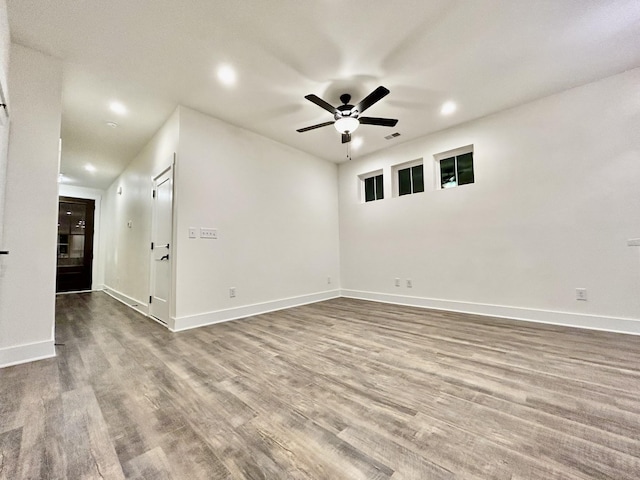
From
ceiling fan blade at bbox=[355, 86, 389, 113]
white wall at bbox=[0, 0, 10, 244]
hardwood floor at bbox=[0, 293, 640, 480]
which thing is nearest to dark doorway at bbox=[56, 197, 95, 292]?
hardwood floor at bbox=[0, 293, 640, 480]

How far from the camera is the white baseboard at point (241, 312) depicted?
10.5 feet

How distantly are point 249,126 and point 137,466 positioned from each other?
12.9ft

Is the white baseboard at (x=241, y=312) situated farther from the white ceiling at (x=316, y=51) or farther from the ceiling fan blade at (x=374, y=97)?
the ceiling fan blade at (x=374, y=97)

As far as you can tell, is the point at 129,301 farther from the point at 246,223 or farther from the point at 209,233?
the point at 246,223

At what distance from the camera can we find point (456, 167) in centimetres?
420

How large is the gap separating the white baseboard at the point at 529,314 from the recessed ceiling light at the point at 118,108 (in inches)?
191

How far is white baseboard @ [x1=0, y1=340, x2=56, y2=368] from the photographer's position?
2134mm

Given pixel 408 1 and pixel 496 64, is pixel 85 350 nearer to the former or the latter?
pixel 408 1

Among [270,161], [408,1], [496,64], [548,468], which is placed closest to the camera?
[548,468]

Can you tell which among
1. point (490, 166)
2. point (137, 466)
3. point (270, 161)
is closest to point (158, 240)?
point (270, 161)

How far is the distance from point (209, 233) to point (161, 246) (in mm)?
766

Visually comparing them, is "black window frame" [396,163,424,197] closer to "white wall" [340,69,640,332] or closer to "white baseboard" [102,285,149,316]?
"white wall" [340,69,640,332]

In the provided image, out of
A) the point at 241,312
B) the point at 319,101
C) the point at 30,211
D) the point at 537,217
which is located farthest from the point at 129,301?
the point at 537,217

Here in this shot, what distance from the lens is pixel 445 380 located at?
1853mm
